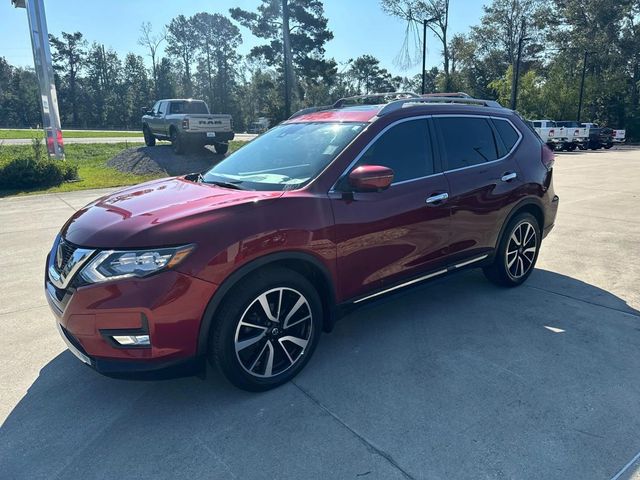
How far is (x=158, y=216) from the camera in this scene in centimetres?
277

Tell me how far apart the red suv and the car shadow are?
0.35 meters


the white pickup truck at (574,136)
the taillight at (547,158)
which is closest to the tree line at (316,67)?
the white pickup truck at (574,136)

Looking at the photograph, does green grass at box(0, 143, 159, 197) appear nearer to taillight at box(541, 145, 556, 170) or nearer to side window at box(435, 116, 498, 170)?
side window at box(435, 116, 498, 170)

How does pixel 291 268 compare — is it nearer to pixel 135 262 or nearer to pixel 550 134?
pixel 135 262

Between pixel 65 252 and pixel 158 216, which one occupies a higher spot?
pixel 158 216

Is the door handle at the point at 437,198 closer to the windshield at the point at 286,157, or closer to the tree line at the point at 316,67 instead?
the windshield at the point at 286,157

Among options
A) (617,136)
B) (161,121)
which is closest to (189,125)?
(161,121)

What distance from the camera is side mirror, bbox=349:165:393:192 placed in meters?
3.06

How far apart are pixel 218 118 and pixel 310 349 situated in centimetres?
1546

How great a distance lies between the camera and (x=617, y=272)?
5293 mm

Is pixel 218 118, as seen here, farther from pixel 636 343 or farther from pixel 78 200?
pixel 636 343

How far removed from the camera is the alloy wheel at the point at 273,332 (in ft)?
9.42

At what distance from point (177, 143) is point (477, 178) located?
1541 cm

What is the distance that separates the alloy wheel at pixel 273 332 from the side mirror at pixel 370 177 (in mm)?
837
